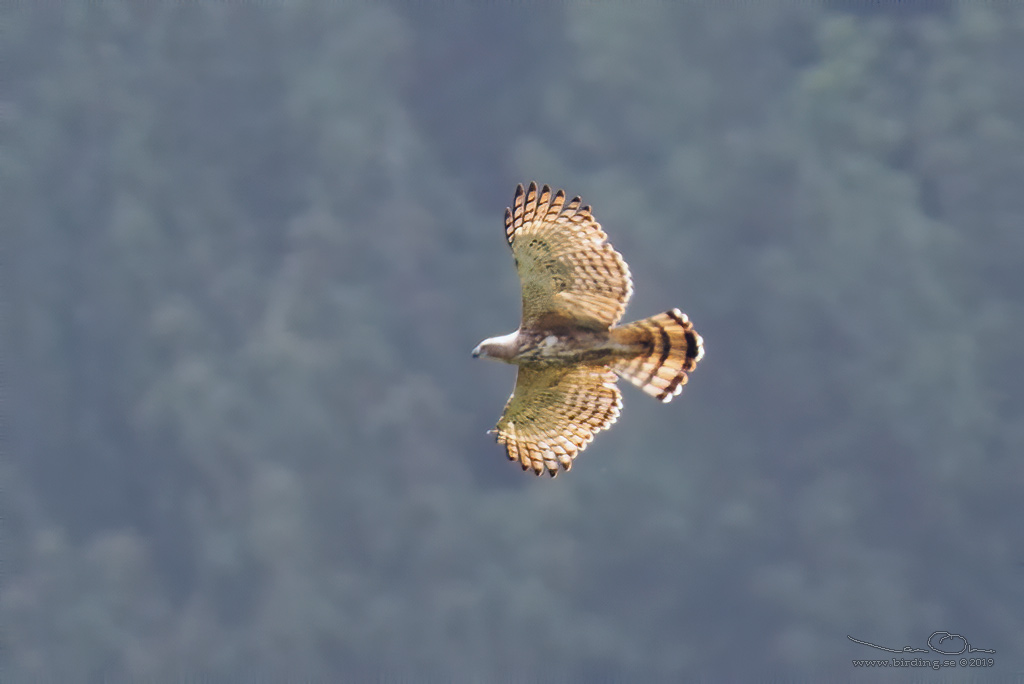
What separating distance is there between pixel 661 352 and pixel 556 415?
1.70 m

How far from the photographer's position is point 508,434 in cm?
1814

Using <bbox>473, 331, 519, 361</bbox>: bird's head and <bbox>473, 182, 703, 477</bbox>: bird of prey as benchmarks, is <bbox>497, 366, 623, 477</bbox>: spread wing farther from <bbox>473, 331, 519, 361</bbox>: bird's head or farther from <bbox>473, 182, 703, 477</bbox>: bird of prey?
<bbox>473, 331, 519, 361</bbox>: bird's head

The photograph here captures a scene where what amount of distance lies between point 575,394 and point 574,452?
2.56 ft

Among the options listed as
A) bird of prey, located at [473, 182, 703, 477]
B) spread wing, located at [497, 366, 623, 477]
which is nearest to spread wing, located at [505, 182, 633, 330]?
bird of prey, located at [473, 182, 703, 477]

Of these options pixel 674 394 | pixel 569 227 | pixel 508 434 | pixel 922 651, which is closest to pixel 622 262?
pixel 569 227

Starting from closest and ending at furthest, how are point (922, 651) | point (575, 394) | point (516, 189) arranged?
point (516, 189)
point (575, 394)
point (922, 651)

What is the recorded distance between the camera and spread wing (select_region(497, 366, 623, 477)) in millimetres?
17719

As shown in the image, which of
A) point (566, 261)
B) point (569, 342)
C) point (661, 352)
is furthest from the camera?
point (661, 352)

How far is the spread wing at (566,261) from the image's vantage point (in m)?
16.6

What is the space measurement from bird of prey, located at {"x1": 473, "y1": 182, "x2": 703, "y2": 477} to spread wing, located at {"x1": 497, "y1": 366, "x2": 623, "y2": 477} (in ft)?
0.04

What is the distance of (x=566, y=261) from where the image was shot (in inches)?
658

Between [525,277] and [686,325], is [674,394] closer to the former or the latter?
[686,325]

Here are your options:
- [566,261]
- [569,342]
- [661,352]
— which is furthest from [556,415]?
[566,261]

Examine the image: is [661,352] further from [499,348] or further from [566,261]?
[499,348]
